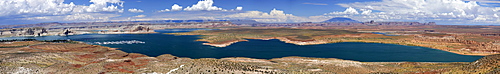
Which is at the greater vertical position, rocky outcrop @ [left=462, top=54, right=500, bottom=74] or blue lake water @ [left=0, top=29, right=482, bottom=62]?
rocky outcrop @ [left=462, top=54, right=500, bottom=74]

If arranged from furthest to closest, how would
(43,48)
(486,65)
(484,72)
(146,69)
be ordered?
(43,48) < (146,69) < (486,65) < (484,72)

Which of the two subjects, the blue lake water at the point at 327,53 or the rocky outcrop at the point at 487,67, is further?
the blue lake water at the point at 327,53

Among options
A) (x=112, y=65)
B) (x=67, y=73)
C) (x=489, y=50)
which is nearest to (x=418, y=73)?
(x=112, y=65)

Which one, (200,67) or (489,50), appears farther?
(489,50)

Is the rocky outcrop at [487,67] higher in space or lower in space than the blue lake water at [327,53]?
higher

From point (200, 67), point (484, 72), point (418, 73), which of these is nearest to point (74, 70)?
point (200, 67)

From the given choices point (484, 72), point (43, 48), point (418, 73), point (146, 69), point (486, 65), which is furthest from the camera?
point (43, 48)

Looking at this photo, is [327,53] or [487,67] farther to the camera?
[327,53]

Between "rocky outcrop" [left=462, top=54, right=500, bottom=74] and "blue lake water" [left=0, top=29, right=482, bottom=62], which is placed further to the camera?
"blue lake water" [left=0, top=29, right=482, bottom=62]

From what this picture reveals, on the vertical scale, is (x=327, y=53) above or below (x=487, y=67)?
below

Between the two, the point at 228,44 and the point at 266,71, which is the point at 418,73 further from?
the point at 228,44
